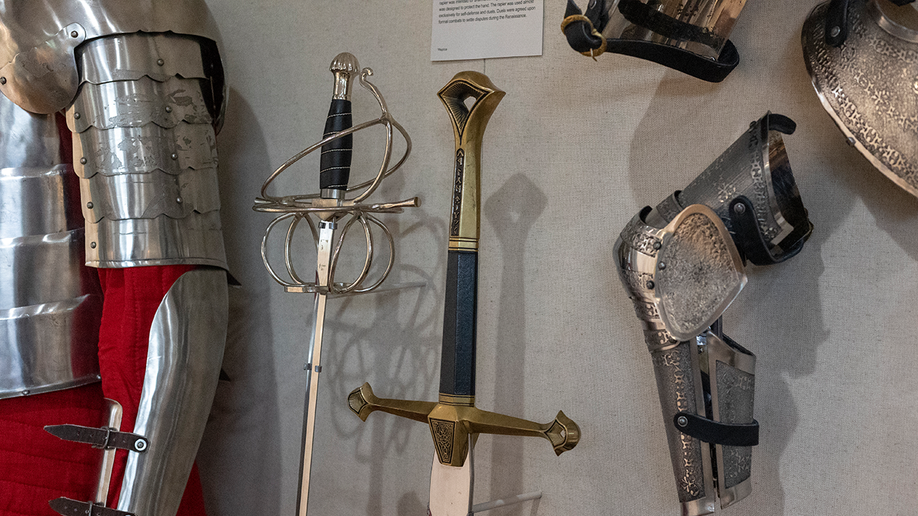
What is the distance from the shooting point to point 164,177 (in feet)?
3.59

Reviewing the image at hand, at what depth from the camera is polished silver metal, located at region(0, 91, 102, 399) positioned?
1.12 metres

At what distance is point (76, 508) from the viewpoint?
1057mm

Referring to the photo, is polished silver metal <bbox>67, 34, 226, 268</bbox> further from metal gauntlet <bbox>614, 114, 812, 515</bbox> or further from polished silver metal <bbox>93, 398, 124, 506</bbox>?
metal gauntlet <bbox>614, 114, 812, 515</bbox>

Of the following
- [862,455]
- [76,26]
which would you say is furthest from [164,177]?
[862,455]

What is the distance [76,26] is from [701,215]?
100 centimetres

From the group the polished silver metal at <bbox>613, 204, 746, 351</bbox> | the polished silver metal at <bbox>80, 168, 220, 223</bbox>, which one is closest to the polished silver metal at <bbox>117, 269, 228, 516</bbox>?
the polished silver metal at <bbox>80, 168, 220, 223</bbox>

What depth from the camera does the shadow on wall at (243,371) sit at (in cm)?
134

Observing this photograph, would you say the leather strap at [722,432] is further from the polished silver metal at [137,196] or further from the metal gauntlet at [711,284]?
the polished silver metal at [137,196]

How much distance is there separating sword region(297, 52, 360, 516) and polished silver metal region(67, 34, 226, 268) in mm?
226

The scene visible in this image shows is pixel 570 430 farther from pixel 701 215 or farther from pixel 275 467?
pixel 275 467

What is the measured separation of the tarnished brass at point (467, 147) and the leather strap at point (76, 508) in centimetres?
68

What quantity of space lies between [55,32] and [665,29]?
95 cm

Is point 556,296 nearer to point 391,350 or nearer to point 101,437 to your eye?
point 391,350

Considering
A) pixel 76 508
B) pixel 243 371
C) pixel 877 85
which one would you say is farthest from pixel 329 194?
pixel 877 85
